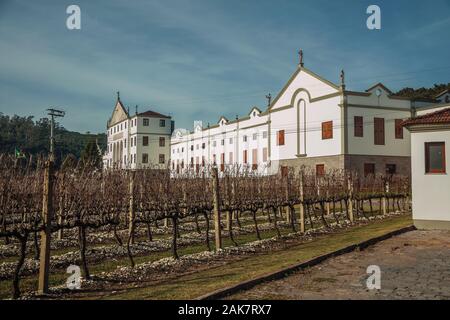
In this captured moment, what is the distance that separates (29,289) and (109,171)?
612 cm

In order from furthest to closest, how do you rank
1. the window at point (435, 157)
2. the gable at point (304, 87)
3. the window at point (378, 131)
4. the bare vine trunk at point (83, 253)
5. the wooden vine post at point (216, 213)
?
the gable at point (304, 87) < the window at point (378, 131) < the window at point (435, 157) < the wooden vine post at point (216, 213) < the bare vine trunk at point (83, 253)

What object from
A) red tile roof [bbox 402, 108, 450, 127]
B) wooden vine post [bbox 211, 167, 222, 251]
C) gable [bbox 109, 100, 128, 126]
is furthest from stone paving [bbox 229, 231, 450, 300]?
gable [bbox 109, 100, 128, 126]

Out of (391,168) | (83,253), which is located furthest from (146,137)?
(83,253)

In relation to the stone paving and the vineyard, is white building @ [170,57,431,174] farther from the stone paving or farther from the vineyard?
the stone paving

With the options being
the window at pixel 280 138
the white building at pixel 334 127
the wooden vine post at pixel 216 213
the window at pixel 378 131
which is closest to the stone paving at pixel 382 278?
the wooden vine post at pixel 216 213

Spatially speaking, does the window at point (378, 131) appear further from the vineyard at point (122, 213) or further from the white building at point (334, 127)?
the vineyard at point (122, 213)

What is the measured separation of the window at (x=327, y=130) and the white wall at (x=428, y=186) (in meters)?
20.2

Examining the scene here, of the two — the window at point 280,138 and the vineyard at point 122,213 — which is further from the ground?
the window at point 280,138

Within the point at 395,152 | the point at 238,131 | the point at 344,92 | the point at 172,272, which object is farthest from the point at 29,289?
the point at 238,131

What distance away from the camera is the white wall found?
1505 cm

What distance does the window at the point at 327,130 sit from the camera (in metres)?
35.9

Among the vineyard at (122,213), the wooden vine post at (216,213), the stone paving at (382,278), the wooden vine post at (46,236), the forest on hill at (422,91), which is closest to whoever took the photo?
the stone paving at (382,278)

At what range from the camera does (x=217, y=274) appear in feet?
29.9
